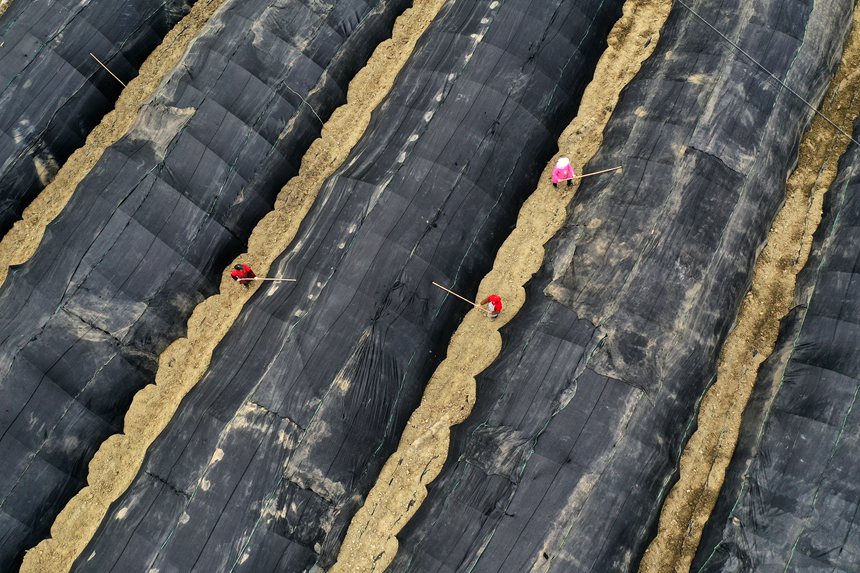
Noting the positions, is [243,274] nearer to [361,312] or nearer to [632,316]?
[361,312]

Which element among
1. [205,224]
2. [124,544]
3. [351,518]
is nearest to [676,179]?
[351,518]

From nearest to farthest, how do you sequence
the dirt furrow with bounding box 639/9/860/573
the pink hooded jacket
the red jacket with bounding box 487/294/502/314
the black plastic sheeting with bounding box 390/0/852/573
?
1. the black plastic sheeting with bounding box 390/0/852/573
2. the dirt furrow with bounding box 639/9/860/573
3. the red jacket with bounding box 487/294/502/314
4. the pink hooded jacket

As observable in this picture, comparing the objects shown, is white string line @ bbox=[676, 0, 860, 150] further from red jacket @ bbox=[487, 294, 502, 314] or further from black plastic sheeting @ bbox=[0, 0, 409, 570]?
black plastic sheeting @ bbox=[0, 0, 409, 570]

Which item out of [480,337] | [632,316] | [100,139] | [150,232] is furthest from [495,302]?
[100,139]

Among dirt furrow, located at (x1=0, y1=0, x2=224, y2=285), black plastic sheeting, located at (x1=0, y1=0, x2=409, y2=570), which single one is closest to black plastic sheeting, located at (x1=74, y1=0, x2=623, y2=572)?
black plastic sheeting, located at (x1=0, y1=0, x2=409, y2=570)

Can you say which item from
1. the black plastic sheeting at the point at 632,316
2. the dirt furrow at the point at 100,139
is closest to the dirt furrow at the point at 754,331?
the black plastic sheeting at the point at 632,316

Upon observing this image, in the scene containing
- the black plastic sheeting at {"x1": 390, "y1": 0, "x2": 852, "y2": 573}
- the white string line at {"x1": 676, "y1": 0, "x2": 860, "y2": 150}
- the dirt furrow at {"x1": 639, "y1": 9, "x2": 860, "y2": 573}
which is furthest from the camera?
the white string line at {"x1": 676, "y1": 0, "x2": 860, "y2": 150}
